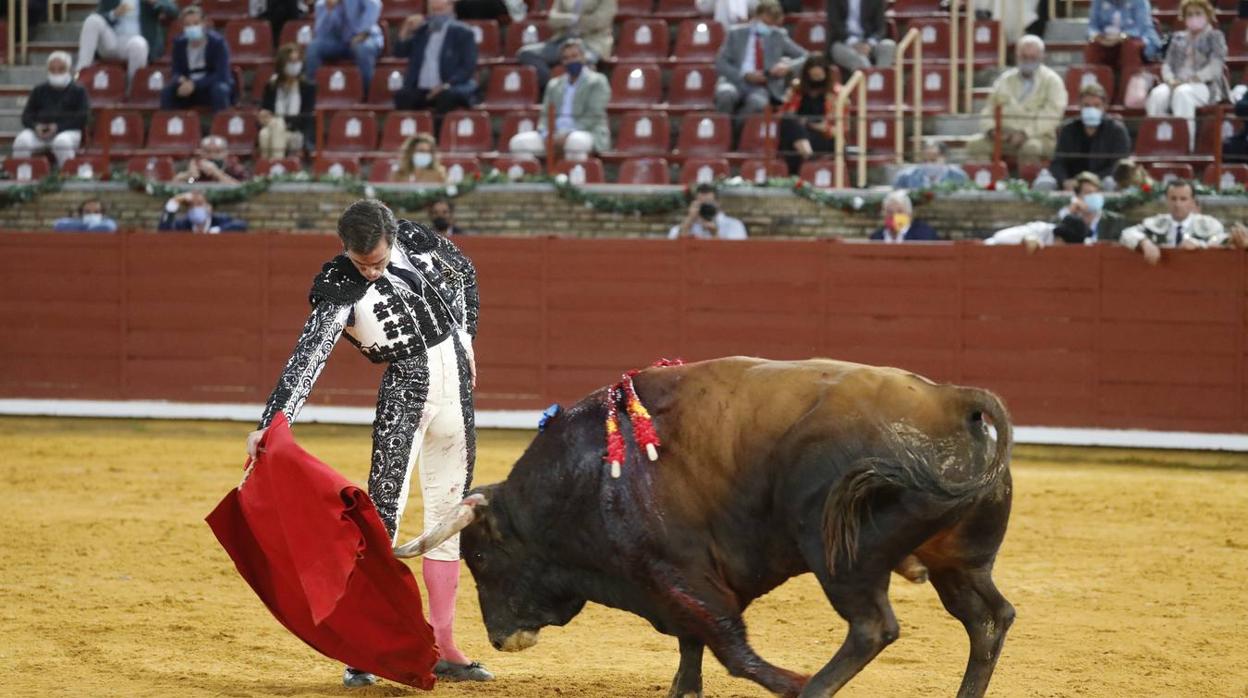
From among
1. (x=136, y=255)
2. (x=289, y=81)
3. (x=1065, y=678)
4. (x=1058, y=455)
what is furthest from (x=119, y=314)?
(x=1065, y=678)

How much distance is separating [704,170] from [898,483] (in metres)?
10.0

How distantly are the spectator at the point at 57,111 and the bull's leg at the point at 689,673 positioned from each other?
12.5 m

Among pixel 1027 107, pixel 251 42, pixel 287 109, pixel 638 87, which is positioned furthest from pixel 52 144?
pixel 1027 107

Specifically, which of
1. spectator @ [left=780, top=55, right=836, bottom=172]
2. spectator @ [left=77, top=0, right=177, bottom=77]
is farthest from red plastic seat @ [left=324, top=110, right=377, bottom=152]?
spectator @ [left=780, top=55, right=836, bottom=172]

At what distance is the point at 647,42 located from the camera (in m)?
16.0

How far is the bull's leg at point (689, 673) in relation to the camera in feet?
17.1

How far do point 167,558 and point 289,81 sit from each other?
8743 millimetres

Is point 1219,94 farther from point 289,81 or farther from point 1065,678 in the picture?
point 1065,678

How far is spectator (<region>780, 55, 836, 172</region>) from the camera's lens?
1409 centimetres

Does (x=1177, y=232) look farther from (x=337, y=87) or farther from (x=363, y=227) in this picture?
(x=363, y=227)

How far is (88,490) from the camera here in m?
10.3

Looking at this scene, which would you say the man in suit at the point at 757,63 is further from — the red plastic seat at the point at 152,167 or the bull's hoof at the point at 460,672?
the bull's hoof at the point at 460,672

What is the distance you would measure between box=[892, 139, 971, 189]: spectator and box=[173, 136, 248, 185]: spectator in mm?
5939

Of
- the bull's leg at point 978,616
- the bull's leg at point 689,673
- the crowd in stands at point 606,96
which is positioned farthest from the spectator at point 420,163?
the bull's leg at point 978,616
